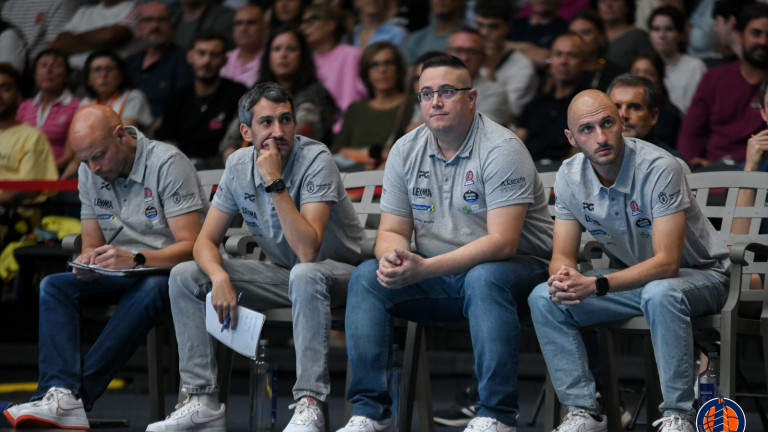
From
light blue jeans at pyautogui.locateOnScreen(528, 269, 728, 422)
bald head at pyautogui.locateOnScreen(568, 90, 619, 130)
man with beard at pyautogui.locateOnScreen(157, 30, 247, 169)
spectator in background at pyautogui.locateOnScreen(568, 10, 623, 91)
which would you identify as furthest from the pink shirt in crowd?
light blue jeans at pyautogui.locateOnScreen(528, 269, 728, 422)

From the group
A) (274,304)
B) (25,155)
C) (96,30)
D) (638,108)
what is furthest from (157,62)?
(638,108)

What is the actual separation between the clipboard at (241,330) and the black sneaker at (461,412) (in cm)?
114

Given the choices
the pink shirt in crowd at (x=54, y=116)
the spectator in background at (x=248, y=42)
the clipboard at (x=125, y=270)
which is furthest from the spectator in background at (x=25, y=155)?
the clipboard at (x=125, y=270)

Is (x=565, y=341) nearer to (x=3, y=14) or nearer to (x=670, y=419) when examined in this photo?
(x=670, y=419)

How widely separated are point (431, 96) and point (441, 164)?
25 centimetres

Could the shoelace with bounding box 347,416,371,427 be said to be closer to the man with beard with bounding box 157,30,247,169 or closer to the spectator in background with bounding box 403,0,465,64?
the man with beard with bounding box 157,30,247,169

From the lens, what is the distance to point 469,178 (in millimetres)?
3770

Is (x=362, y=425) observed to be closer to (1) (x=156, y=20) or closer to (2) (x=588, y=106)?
(2) (x=588, y=106)

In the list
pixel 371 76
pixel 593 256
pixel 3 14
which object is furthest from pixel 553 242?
pixel 3 14

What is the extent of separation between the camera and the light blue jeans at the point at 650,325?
3.26m

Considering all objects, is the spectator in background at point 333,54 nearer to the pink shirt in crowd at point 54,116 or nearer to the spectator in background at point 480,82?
the spectator in background at point 480,82

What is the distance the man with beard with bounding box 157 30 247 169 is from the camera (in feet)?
22.2

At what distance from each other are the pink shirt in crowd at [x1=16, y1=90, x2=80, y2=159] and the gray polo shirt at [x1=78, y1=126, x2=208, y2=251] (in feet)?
8.60

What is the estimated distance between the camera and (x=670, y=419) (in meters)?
3.23
